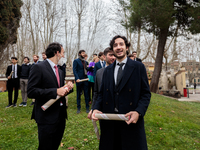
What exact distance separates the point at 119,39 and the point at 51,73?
3.96 ft

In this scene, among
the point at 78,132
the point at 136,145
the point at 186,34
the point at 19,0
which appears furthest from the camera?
the point at 19,0

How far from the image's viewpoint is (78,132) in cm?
444

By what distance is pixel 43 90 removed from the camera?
7.07ft

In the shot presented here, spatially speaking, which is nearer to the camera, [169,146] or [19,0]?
[169,146]

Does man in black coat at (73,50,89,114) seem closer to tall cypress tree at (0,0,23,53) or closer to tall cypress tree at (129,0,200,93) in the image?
tall cypress tree at (129,0,200,93)

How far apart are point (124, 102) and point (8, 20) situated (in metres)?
18.2

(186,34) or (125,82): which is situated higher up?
(186,34)

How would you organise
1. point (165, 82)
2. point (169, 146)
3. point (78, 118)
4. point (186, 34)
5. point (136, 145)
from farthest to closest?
point (165, 82) → point (186, 34) → point (78, 118) → point (169, 146) → point (136, 145)

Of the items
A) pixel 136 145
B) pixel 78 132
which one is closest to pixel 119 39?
pixel 136 145

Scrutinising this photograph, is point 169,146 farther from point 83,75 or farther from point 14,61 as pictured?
point 14,61

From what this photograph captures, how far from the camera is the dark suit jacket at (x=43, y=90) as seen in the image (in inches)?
84.0

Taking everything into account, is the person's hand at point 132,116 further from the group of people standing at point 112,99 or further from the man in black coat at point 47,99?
the man in black coat at point 47,99

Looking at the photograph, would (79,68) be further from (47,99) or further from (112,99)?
(112,99)

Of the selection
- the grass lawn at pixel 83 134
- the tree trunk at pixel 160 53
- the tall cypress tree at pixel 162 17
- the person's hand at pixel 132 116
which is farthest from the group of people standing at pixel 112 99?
the tree trunk at pixel 160 53
